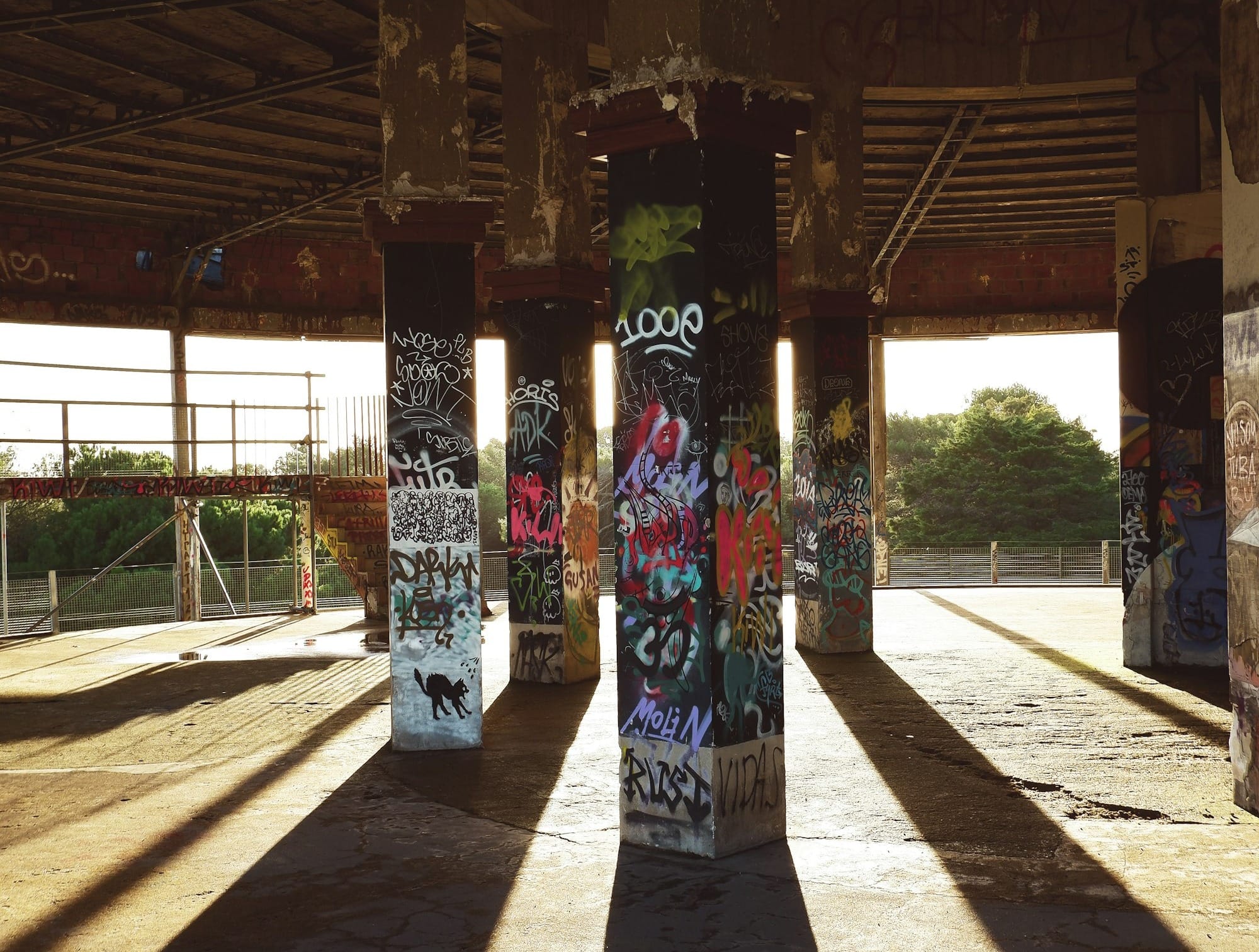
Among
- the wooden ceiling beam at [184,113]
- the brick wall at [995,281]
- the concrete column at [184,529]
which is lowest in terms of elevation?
the concrete column at [184,529]

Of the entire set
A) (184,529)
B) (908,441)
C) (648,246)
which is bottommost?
(184,529)

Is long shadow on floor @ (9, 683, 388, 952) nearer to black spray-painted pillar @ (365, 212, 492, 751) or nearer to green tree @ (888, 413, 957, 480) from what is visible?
black spray-painted pillar @ (365, 212, 492, 751)

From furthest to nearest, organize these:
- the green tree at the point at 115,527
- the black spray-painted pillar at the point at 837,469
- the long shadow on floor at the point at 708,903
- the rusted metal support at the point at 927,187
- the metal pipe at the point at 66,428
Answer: the green tree at the point at 115,527, the metal pipe at the point at 66,428, the rusted metal support at the point at 927,187, the black spray-painted pillar at the point at 837,469, the long shadow on floor at the point at 708,903

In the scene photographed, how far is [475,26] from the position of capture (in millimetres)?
13234

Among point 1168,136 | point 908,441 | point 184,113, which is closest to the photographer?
point 1168,136

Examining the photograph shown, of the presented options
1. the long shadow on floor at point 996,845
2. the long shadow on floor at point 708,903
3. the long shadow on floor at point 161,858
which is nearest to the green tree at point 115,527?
the long shadow on floor at point 161,858

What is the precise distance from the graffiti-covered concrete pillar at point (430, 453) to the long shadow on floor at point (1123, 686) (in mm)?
5517

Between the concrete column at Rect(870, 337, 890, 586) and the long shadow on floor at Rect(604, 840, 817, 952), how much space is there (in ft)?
47.6

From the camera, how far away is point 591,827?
6.69m

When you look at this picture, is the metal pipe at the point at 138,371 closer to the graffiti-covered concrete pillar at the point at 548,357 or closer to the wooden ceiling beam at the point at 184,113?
the wooden ceiling beam at the point at 184,113

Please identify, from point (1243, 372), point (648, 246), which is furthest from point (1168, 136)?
point (648, 246)

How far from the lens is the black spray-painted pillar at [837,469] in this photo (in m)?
14.0

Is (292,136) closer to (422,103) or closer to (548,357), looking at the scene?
(548,357)

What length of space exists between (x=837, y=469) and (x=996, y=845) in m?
8.19
